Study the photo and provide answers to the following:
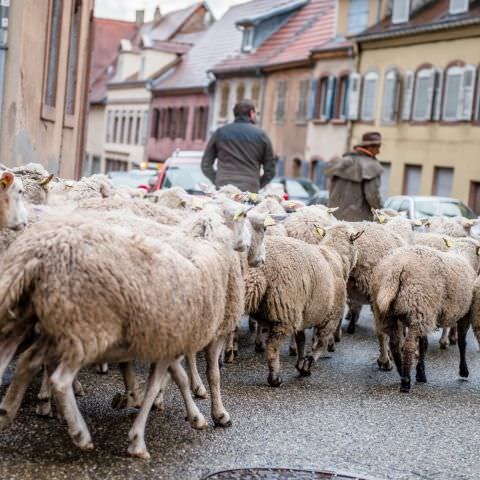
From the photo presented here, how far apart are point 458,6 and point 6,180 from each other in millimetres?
29939

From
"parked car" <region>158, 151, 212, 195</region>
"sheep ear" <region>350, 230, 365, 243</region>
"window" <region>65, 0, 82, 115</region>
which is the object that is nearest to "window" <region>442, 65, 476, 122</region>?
"parked car" <region>158, 151, 212, 195</region>

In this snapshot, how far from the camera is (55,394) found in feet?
19.2

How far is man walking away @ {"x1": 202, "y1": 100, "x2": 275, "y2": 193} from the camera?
41.5 feet

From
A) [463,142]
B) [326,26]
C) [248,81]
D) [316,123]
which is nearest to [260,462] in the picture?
[463,142]

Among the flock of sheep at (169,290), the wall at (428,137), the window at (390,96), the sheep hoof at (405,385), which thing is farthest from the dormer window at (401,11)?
the sheep hoof at (405,385)

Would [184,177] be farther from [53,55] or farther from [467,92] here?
[467,92]

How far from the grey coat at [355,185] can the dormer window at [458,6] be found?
2246 centimetres

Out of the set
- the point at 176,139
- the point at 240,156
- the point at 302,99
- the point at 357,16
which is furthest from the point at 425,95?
the point at 176,139

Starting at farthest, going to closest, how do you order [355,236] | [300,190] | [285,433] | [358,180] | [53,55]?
1. [300,190]
2. [53,55]
3. [358,180]
4. [355,236]
5. [285,433]

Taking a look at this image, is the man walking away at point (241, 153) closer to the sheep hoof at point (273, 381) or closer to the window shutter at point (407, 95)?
the sheep hoof at point (273, 381)

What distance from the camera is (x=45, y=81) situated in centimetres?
1723

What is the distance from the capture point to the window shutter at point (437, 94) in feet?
117

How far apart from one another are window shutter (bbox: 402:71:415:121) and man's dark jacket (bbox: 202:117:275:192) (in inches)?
1000

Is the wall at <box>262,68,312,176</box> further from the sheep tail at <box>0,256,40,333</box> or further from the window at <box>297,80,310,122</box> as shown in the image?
the sheep tail at <box>0,256,40,333</box>
